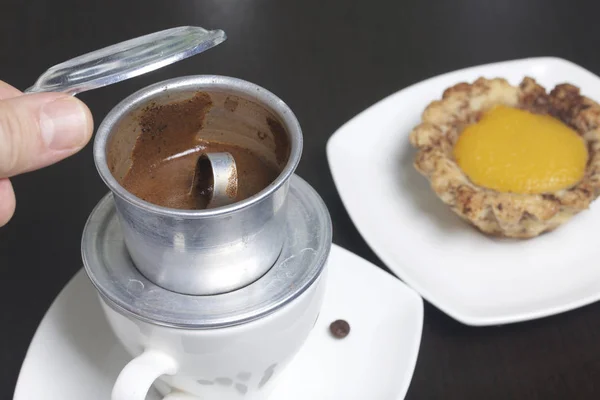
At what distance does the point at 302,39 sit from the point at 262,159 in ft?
3.89

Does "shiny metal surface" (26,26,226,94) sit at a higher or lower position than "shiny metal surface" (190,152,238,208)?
higher

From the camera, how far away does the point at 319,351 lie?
4.17 ft

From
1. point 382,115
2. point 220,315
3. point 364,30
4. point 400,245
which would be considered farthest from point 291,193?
point 364,30

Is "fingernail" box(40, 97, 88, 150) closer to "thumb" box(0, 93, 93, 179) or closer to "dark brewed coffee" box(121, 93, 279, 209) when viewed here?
"thumb" box(0, 93, 93, 179)

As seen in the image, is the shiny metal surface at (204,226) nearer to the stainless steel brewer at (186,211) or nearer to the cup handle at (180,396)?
the stainless steel brewer at (186,211)

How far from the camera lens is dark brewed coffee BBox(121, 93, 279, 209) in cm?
106

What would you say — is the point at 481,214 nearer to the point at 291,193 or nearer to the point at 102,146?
the point at 291,193

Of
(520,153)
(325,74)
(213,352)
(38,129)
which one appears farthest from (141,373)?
(325,74)

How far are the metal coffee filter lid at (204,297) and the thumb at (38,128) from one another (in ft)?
0.52

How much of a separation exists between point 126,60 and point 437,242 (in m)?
0.90

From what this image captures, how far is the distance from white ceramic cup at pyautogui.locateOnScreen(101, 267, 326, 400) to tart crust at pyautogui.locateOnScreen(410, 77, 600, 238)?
574mm

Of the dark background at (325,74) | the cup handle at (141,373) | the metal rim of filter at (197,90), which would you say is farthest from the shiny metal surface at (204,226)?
the dark background at (325,74)

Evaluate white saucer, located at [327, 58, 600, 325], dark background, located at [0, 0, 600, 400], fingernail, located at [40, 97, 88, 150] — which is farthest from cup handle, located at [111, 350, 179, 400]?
white saucer, located at [327, 58, 600, 325]

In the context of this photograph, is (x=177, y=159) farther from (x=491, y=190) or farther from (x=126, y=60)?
(x=491, y=190)
